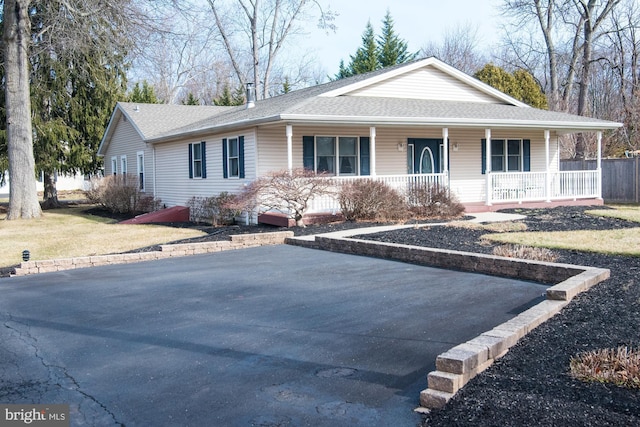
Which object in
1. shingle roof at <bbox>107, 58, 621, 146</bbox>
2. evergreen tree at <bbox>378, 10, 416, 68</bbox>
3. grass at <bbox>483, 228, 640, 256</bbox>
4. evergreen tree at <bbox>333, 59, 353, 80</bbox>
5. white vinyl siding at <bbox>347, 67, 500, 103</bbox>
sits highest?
evergreen tree at <bbox>378, 10, 416, 68</bbox>

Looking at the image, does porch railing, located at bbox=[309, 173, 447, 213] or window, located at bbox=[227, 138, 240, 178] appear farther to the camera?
window, located at bbox=[227, 138, 240, 178]

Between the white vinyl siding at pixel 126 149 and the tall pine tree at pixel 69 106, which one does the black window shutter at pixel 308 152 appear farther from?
the tall pine tree at pixel 69 106

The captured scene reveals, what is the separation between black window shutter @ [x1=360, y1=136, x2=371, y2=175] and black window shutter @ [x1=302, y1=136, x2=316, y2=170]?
1.68 meters

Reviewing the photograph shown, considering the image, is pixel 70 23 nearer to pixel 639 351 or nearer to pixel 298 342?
pixel 298 342

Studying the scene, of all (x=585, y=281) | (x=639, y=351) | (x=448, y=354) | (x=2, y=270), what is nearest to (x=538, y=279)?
(x=585, y=281)

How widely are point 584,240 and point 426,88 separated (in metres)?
10.9

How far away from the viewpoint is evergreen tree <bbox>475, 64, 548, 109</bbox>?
31672mm

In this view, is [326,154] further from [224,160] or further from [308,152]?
[224,160]

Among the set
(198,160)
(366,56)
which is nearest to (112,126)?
(198,160)

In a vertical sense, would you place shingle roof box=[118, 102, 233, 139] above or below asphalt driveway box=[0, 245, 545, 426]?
above

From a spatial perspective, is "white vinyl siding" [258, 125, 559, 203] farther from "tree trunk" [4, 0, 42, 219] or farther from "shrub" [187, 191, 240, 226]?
"tree trunk" [4, 0, 42, 219]

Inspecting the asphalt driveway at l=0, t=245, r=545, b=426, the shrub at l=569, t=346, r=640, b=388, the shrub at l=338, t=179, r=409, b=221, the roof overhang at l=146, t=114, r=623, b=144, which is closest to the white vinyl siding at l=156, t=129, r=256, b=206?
the roof overhang at l=146, t=114, r=623, b=144

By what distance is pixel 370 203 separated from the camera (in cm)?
1580

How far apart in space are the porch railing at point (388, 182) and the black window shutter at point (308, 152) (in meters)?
1.60
